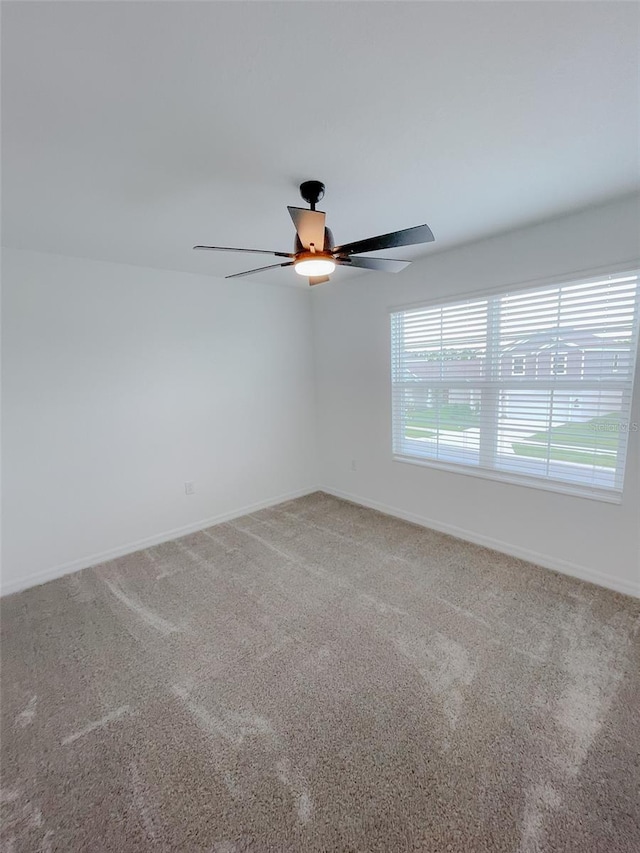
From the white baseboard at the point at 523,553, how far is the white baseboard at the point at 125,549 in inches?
48.7

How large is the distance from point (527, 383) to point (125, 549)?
11.4ft

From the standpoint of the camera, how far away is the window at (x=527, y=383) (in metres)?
2.24

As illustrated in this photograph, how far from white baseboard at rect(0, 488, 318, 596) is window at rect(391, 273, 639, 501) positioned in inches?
68.1

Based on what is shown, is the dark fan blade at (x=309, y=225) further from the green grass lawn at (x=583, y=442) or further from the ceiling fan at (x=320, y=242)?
the green grass lawn at (x=583, y=442)

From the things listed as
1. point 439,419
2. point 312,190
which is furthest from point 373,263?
point 439,419

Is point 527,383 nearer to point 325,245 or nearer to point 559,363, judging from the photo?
point 559,363

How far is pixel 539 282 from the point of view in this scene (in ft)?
7.97

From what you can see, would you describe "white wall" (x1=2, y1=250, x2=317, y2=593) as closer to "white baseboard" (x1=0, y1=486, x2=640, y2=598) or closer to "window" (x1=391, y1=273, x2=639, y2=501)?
"white baseboard" (x1=0, y1=486, x2=640, y2=598)

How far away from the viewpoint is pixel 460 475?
3049 millimetres

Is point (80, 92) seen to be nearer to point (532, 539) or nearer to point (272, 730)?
point (272, 730)

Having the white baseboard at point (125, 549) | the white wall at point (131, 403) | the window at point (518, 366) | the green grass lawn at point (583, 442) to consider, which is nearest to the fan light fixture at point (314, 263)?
the window at point (518, 366)

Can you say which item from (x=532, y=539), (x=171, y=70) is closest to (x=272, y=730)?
(x=532, y=539)

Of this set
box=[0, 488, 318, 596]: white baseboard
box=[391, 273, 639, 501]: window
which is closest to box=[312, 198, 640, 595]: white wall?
box=[391, 273, 639, 501]: window

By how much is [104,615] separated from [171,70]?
2.72 meters
